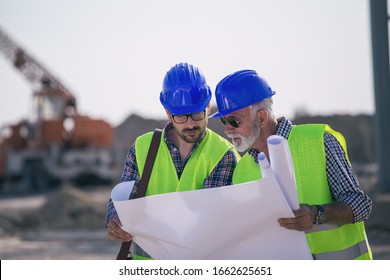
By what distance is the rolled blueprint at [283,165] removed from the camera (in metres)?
2.25

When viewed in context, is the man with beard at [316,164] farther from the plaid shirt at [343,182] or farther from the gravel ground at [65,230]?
the gravel ground at [65,230]

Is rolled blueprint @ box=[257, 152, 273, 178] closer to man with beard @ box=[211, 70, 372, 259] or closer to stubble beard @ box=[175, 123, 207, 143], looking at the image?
man with beard @ box=[211, 70, 372, 259]

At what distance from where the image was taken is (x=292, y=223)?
7.95 feet

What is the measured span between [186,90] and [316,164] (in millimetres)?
589

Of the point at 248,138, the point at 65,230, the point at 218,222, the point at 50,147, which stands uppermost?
the point at 248,138

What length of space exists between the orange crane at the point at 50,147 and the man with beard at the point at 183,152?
19.2 metres

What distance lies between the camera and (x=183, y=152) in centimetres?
305

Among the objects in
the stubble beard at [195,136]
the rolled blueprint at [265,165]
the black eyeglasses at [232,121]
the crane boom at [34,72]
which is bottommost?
the crane boom at [34,72]

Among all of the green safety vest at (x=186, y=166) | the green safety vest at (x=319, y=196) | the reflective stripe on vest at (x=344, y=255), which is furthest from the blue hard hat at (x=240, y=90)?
the reflective stripe on vest at (x=344, y=255)

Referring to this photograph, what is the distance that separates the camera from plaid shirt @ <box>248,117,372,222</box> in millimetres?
2564

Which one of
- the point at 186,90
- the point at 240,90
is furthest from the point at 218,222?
the point at 186,90

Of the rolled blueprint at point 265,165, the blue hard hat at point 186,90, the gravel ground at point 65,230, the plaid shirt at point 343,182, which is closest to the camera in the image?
the rolled blueprint at point 265,165

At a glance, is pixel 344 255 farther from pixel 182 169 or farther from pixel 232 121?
pixel 182 169
